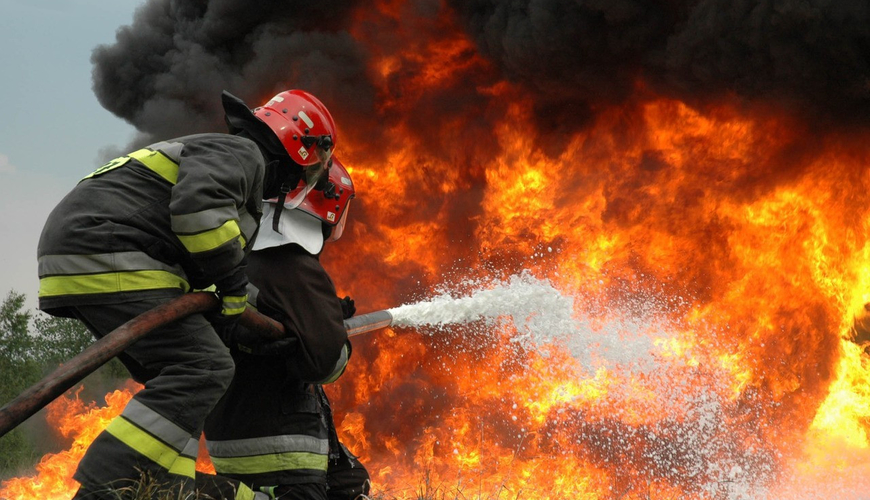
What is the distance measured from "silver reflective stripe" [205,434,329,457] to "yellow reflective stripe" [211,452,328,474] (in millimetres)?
22

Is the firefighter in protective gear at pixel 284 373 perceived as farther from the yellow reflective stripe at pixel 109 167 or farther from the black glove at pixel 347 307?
the yellow reflective stripe at pixel 109 167

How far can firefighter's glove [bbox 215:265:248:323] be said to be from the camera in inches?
121

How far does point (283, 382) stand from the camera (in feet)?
12.8

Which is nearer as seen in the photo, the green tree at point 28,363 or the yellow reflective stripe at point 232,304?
the yellow reflective stripe at point 232,304

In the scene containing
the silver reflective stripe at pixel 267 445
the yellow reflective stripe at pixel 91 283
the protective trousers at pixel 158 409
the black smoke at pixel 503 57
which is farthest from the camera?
the black smoke at pixel 503 57

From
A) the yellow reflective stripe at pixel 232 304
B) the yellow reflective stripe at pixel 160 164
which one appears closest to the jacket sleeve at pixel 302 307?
the yellow reflective stripe at pixel 232 304

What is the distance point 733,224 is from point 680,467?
2.72 meters

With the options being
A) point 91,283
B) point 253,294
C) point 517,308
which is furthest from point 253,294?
point 517,308

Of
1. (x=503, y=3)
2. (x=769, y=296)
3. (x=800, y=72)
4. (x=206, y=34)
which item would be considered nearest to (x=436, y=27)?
(x=503, y=3)

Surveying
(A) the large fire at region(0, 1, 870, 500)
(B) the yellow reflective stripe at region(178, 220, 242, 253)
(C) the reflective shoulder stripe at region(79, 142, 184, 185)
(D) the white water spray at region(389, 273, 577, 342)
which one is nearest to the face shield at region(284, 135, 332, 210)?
(C) the reflective shoulder stripe at region(79, 142, 184, 185)

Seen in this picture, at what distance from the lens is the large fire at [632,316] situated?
768 cm

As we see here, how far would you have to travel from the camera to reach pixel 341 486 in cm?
420

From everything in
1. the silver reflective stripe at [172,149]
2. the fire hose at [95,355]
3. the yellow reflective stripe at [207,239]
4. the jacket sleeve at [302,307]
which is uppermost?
the silver reflective stripe at [172,149]

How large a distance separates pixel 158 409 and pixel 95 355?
400 millimetres
